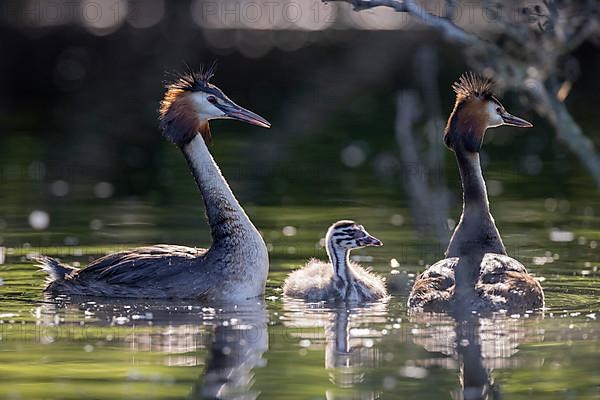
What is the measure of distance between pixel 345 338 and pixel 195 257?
2375 mm

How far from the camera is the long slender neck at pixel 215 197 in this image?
508 inches

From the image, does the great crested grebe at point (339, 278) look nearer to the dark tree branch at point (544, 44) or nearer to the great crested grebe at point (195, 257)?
the great crested grebe at point (195, 257)

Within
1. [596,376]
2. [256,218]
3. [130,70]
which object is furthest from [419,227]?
[130,70]

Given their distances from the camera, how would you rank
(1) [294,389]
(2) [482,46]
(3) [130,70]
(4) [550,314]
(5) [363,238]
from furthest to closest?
(3) [130,70] → (5) [363,238] → (4) [550,314] → (2) [482,46] → (1) [294,389]

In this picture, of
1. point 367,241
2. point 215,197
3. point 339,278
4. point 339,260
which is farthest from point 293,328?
point 215,197

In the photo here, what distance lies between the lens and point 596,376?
30.8ft

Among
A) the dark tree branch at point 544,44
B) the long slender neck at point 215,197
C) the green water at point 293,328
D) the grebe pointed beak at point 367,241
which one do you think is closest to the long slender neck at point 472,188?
the grebe pointed beak at point 367,241

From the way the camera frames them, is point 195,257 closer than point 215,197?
Yes

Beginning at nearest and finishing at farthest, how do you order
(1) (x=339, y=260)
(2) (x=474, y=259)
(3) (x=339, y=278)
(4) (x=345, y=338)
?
(4) (x=345, y=338)
(2) (x=474, y=259)
(3) (x=339, y=278)
(1) (x=339, y=260)

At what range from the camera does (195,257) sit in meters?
12.8

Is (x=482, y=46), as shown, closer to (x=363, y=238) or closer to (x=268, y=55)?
(x=363, y=238)

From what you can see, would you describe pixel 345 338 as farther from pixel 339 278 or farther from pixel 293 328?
pixel 339 278

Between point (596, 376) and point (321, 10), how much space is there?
26645 mm

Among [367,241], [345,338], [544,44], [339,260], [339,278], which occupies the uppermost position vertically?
[544,44]
